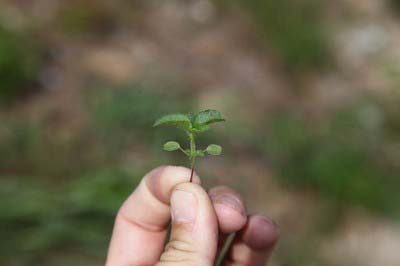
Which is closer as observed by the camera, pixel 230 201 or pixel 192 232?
pixel 192 232

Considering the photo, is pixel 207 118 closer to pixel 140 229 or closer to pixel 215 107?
pixel 140 229

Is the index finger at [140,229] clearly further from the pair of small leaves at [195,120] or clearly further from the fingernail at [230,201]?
the pair of small leaves at [195,120]

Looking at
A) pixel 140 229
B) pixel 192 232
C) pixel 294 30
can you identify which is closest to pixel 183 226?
pixel 192 232

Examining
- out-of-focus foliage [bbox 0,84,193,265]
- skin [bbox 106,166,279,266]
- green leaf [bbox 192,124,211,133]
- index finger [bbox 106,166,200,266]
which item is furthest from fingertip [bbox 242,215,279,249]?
out-of-focus foliage [bbox 0,84,193,265]

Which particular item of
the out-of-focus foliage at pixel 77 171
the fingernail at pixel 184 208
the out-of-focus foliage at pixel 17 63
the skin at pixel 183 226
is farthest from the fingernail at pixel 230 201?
the out-of-focus foliage at pixel 17 63

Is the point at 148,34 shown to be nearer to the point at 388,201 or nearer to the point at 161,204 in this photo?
the point at 388,201
